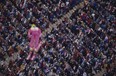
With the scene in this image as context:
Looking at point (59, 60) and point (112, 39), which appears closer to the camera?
point (59, 60)

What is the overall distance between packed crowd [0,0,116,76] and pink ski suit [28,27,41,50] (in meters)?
0.38

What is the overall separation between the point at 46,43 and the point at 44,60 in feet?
4.13

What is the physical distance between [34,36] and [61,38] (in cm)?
179

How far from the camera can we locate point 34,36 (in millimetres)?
24297

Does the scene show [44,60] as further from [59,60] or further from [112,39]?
[112,39]

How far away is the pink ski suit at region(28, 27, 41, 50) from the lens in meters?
24.3

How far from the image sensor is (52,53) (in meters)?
24.1

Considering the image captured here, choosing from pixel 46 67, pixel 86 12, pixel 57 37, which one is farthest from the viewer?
pixel 86 12

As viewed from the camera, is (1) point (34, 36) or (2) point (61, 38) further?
(2) point (61, 38)

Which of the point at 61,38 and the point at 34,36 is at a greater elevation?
the point at 34,36

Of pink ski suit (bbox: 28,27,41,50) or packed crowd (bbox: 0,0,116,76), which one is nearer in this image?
packed crowd (bbox: 0,0,116,76)

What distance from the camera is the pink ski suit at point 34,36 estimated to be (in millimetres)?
24266

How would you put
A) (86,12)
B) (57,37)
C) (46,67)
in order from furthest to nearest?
(86,12) → (57,37) → (46,67)

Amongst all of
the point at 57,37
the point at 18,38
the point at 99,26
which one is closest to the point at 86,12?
the point at 99,26
